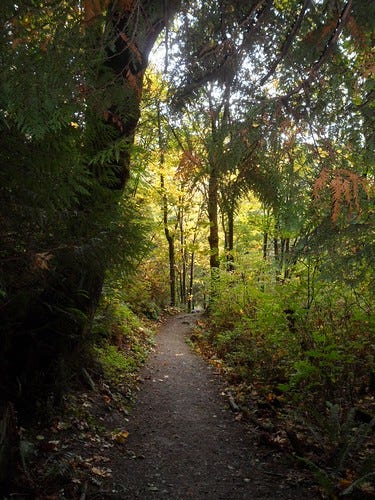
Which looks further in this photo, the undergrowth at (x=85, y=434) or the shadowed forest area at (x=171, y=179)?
the undergrowth at (x=85, y=434)

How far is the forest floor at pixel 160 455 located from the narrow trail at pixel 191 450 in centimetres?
1

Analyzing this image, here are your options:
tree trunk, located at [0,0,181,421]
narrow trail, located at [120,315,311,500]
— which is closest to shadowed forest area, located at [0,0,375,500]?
tree trunk, located at [0,0,181,421]

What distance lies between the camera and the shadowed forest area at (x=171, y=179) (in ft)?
9.18

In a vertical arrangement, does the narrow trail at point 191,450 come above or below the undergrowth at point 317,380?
below

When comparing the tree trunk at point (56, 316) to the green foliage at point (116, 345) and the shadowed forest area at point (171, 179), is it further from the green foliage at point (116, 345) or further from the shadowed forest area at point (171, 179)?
the green foliage at point (116, 345)

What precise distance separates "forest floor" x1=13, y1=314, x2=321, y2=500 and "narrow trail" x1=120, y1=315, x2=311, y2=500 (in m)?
0.01

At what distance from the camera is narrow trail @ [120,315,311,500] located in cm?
445

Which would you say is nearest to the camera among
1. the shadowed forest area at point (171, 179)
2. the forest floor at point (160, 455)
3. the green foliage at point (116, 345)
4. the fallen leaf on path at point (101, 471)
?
the shadowed forest area at point (171, 179)

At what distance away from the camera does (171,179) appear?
4.00 metres

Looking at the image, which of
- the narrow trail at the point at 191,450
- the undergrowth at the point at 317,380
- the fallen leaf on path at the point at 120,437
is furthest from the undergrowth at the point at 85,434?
the undergrowth at the point at 317,380

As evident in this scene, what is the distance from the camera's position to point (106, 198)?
5.08 metres

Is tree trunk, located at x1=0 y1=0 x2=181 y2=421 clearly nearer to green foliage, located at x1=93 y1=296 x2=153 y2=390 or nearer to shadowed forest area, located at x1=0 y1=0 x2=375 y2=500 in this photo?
shadowed forest area, located at x1=0 y1=0 x2=375 y2=500

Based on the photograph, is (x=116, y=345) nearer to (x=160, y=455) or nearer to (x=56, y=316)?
(x=160, y=455)

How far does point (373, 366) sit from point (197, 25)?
559 cm
